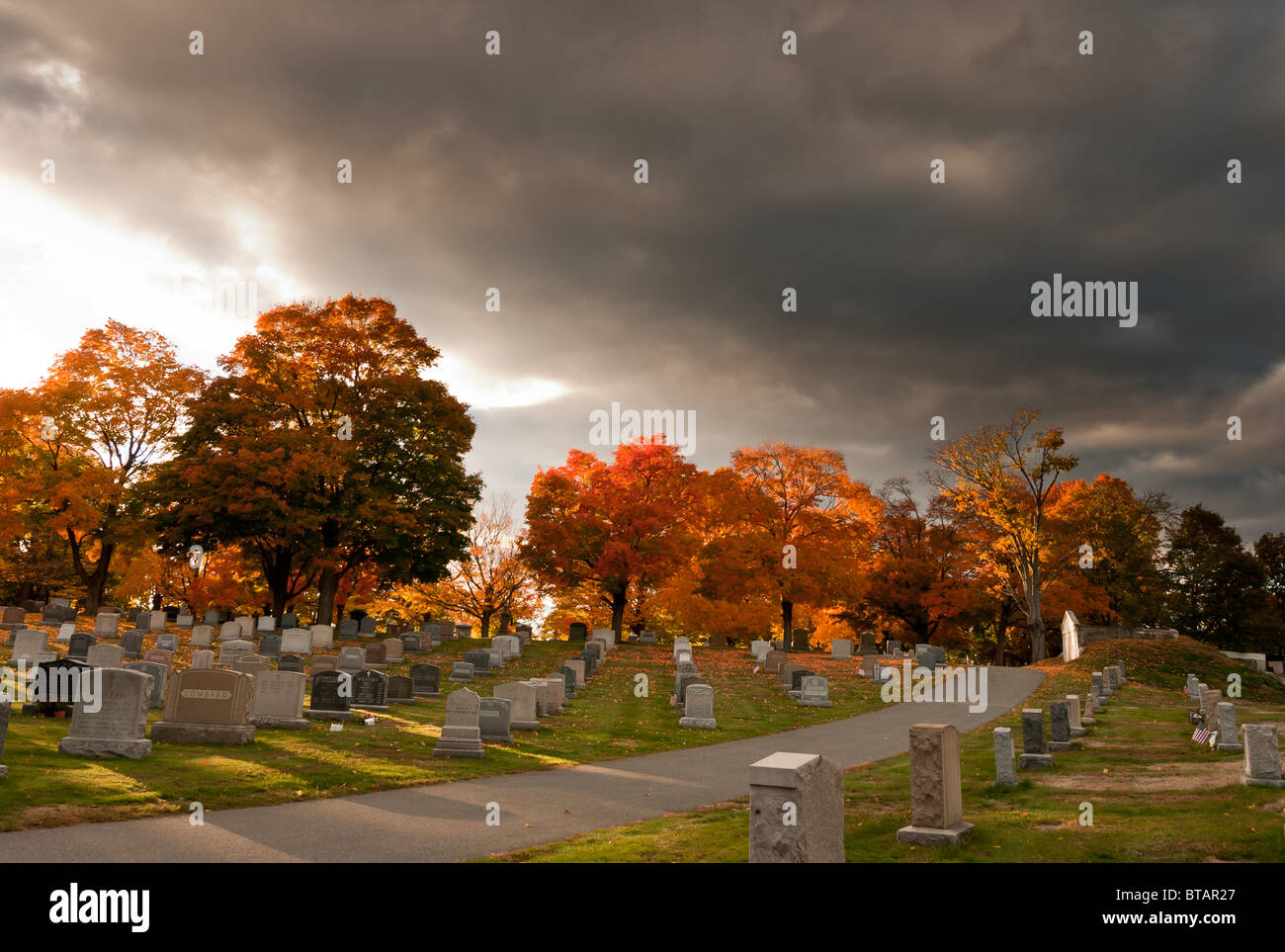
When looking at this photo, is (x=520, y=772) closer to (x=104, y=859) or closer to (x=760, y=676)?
(x=104, y=859)

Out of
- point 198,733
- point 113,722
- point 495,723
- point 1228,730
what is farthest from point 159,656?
point 1228,730

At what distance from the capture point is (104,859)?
6789 mm

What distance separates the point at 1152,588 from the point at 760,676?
1205 inches

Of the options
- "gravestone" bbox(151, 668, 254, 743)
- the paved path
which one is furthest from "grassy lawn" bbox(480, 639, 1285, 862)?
"gravestone" bbox(151, 668, 254, 743)

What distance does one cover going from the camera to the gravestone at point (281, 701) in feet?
47.8

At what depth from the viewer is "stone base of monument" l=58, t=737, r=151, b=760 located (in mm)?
10844

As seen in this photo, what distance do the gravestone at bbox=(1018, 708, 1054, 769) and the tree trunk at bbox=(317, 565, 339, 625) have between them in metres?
27.6

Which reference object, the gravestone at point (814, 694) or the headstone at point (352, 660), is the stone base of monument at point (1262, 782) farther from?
the headstone at point (352, 660)

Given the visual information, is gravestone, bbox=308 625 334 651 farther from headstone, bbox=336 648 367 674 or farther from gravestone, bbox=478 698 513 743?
gravestone, bbox=478 698 513 743

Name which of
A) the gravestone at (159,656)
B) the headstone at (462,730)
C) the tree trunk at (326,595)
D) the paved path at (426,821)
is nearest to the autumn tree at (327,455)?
the tree trunk at (326,595)

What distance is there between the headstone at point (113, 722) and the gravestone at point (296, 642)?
15.1 m

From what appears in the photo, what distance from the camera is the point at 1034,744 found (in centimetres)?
1234
